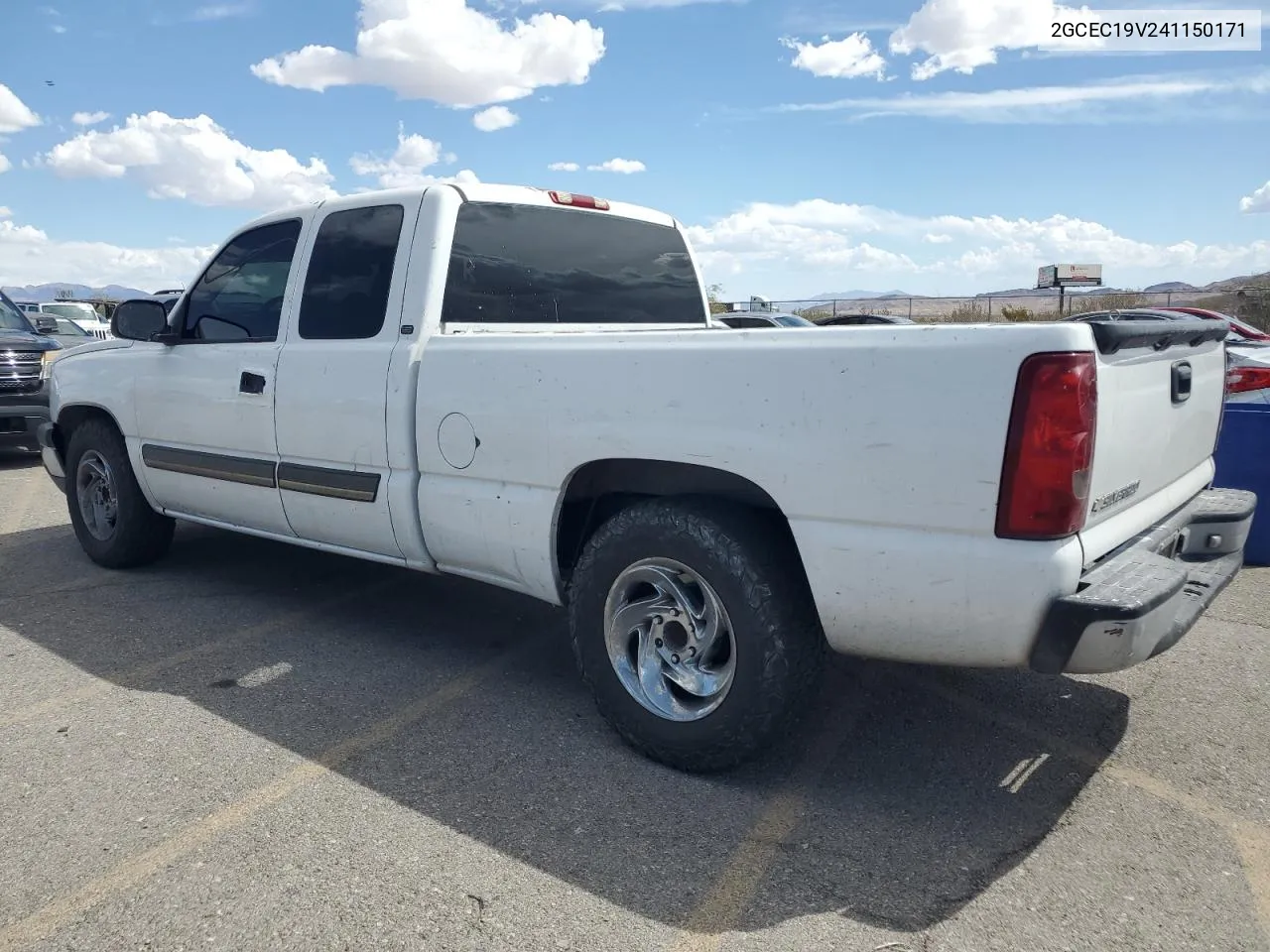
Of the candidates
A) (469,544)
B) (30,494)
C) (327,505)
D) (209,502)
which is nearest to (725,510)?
(469,544)

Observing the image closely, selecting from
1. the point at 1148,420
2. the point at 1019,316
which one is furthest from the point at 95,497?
the point at 1019,316

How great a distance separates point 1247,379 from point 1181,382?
10.8ft

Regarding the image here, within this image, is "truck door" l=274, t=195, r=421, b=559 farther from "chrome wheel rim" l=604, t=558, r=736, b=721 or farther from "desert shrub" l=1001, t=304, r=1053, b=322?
"desert shrub" l=1001, t=304, r=1053, b=322

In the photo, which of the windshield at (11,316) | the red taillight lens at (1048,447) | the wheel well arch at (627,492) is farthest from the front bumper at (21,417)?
the red taillight lens at (1048,447)

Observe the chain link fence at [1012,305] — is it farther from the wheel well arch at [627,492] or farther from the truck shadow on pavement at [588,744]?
the wheel well arch at [627,492]

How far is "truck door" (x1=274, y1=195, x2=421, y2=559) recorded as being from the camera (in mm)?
4105

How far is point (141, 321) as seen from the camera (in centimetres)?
509

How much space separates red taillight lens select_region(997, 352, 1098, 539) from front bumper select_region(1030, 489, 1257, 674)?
210mm

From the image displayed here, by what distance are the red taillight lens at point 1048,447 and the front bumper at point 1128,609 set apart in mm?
210

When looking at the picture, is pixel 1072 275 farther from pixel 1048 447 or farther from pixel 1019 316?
pixel 1048 447

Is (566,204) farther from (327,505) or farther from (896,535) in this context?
(896,535)

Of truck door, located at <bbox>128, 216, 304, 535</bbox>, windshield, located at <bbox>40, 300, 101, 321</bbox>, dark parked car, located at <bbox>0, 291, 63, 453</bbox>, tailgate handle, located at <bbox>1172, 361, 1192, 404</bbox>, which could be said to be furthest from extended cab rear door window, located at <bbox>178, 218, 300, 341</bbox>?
windshield, located at <bbox>40, 300, 101, 321</bbox>

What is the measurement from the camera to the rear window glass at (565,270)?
13.9 ft

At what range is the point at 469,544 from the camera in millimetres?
3869
